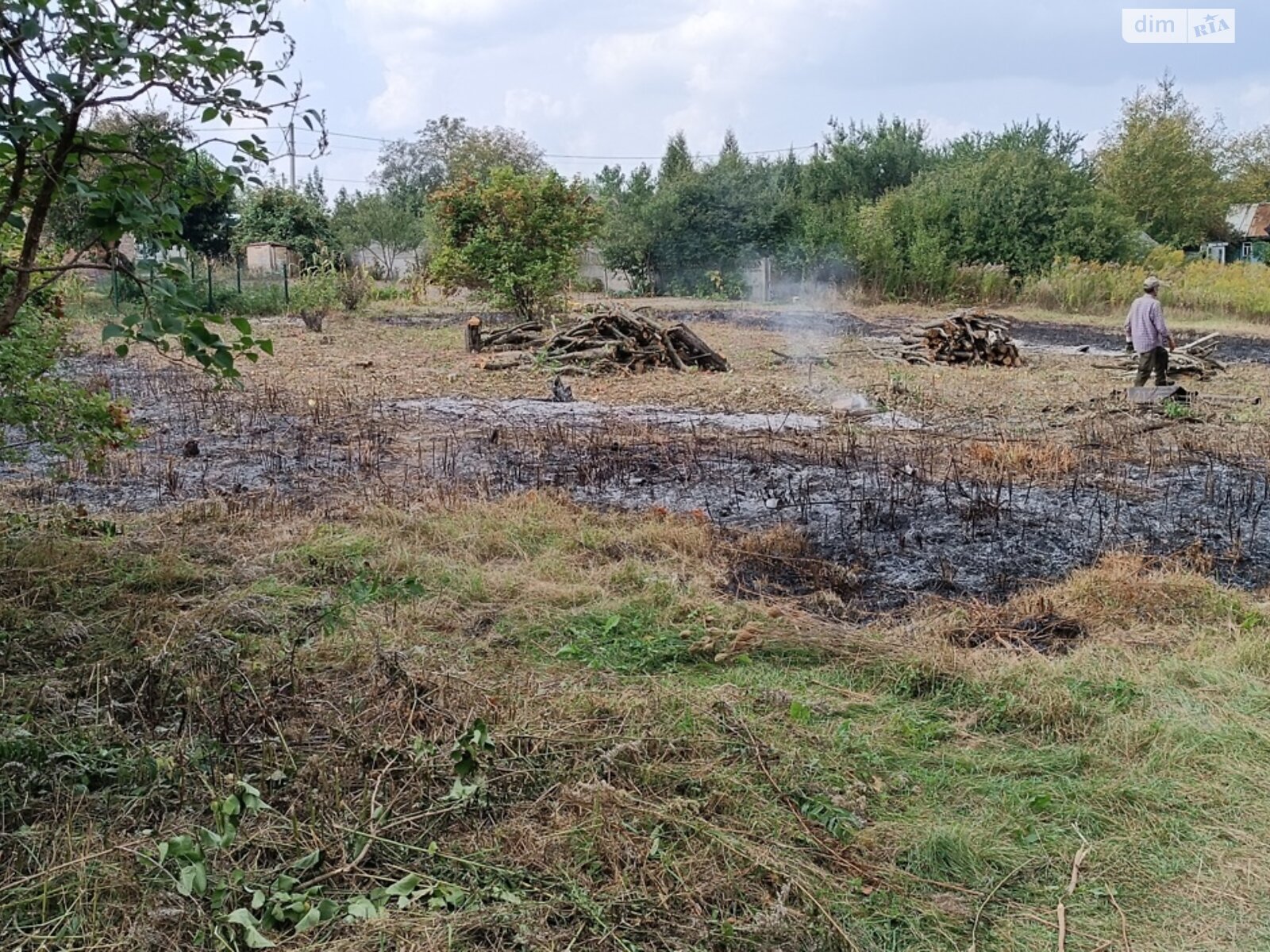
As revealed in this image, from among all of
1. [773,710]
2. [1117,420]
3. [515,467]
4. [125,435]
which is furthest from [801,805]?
[1117,420]

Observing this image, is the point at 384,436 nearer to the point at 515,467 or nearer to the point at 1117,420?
the point at 515,467

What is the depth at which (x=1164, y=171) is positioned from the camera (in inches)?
1344

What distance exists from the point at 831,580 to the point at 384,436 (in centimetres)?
445

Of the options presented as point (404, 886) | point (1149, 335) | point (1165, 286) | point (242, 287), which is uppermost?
point (242, 287)

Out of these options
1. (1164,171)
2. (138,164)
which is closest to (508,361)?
(138,164)

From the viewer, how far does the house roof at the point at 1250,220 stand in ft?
128

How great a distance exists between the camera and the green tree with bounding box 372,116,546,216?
37375mm

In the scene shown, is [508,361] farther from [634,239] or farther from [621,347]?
[634,239]

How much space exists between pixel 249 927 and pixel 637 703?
1.38 m

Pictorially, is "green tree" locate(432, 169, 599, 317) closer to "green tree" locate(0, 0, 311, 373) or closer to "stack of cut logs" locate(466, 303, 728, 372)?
"stack of cut logs" locate(466, 303, 728, 372)

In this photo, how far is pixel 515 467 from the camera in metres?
6.75

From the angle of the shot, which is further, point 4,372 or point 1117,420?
point 1117,420

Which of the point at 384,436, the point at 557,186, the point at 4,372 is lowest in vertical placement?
the point at 384,436

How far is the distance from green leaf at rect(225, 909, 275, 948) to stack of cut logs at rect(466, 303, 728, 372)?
10.2 m
